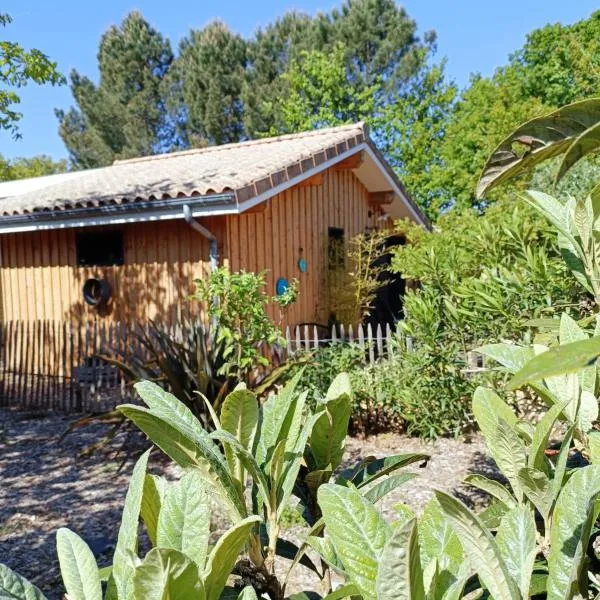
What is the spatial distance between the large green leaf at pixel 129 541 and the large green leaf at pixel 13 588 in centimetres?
10

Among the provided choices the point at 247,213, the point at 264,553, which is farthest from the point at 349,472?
the point at 247,213

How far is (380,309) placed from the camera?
15500 mm

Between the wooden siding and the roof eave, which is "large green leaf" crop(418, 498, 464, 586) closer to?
the roof eave

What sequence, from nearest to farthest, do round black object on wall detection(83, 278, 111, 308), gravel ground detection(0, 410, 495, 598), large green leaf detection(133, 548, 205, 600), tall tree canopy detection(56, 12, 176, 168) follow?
large green leaf detection(133, 548, 205, 600), gravel ground detection(0, 410, 495, 598), round black object on wall detection(83, 278, 111, 308), tall tree canopy detection(56, 12, 176, 168)

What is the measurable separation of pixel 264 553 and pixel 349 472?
0.95 feet

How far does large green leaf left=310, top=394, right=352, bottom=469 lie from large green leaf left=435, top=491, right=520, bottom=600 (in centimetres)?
48

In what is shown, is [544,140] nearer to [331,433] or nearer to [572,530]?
[331,433]

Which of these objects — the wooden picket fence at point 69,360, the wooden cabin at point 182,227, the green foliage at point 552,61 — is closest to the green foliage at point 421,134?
the green foliage at point 552,61

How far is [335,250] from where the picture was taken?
43.5ft

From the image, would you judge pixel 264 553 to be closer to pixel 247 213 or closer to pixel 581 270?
pixel 581 270

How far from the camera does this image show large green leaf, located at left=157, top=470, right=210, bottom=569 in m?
0.87

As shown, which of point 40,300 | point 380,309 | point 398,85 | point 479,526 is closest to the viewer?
point 479,526

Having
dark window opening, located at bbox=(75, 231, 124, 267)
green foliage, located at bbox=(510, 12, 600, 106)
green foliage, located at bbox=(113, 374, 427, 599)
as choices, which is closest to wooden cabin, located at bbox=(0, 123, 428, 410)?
dark window opening, located at bbox=(75, 231, 124, 267)

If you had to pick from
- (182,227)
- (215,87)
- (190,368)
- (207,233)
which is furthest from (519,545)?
(215,87)
